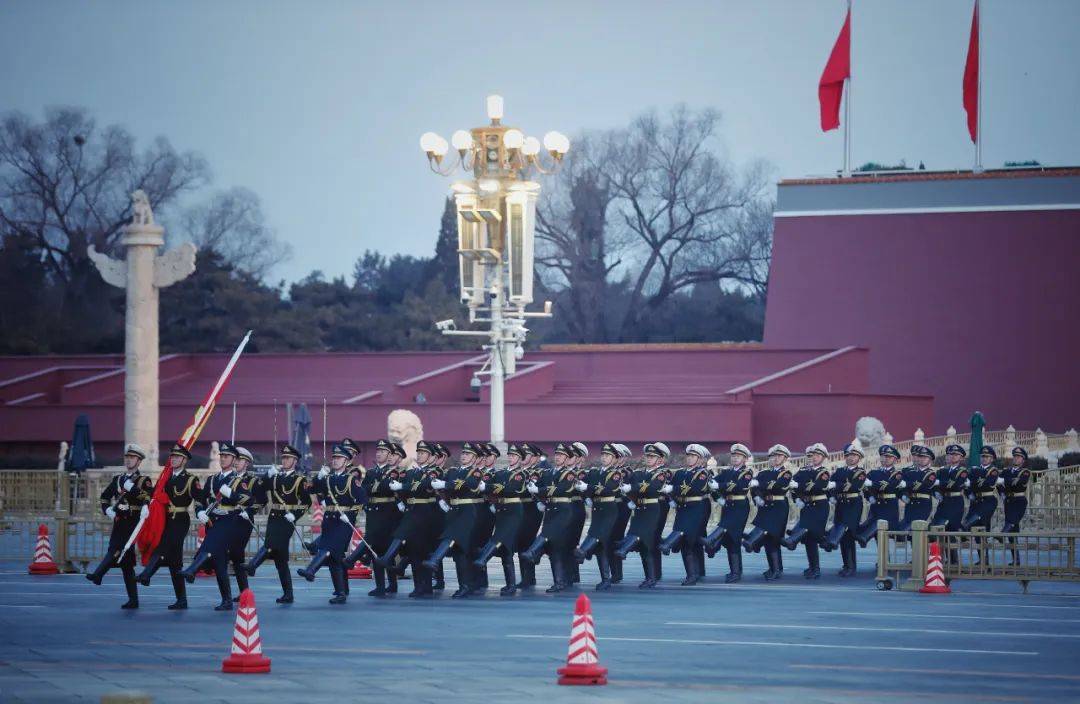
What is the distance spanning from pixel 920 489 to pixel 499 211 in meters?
9.90

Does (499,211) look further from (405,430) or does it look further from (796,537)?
(796,537)

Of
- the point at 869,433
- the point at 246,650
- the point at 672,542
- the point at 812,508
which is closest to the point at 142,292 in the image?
the point at 869,433

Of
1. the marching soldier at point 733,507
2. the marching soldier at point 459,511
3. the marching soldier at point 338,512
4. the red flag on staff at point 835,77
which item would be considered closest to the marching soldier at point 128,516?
the marching soldier at point 338,512

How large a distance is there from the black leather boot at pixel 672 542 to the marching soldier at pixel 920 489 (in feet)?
9.66

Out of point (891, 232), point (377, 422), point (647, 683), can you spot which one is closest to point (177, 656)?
point (647, 683)

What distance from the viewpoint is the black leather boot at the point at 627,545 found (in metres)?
20.0

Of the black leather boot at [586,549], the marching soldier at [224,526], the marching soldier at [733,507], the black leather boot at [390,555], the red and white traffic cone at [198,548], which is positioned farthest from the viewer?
the marching soldier at [733,507]

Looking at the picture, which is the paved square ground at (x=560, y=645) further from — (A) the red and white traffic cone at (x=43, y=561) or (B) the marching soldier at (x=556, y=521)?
(A) the red and white traffic cone at (x=43, y=561)

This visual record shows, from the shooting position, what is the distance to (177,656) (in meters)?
13.6

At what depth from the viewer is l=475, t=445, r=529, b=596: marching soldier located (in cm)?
1898

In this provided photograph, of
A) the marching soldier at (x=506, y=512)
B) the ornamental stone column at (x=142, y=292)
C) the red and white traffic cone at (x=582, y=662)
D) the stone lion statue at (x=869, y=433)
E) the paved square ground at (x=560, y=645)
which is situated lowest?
the paved square ground at (x=560, y=645)

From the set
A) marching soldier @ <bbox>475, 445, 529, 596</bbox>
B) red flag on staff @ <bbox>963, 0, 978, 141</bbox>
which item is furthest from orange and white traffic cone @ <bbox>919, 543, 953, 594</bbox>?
red flag on staff @ <bbox>963, 0, 978, 141</bbox>

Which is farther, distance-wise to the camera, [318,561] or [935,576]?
[935,576]

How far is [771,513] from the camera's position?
69.6ft
